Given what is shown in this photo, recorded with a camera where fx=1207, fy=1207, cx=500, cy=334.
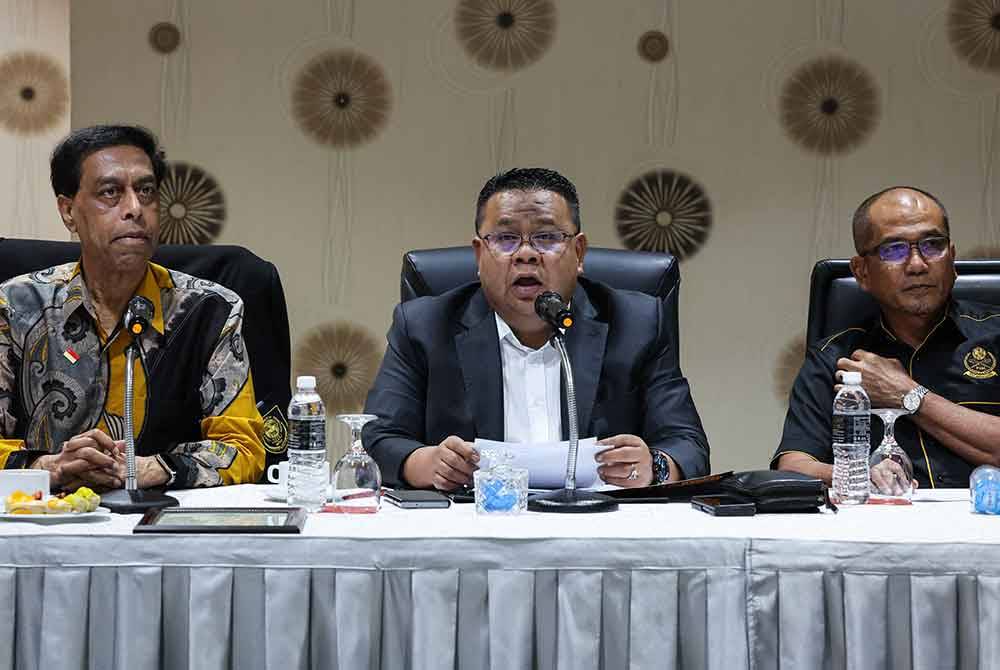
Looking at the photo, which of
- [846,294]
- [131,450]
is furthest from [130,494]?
[846,294]

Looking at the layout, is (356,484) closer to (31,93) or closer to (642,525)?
(642,525)

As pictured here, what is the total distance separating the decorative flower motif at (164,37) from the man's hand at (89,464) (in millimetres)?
1981

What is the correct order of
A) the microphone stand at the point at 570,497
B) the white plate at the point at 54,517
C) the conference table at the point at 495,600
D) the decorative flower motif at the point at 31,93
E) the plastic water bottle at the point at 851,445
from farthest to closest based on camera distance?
the decorative flower motif at the point at 31,93 → the plastic water bottle at the point at 851,445 → the microphone stand at the point at 570,497 → the white plate at the point at 54,517 → the conference table at the point at 495,600

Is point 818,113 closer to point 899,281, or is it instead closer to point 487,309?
point 899,281

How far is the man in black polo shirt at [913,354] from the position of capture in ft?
7.77

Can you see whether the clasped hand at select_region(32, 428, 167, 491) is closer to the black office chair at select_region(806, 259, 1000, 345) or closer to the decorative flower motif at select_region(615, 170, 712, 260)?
the black office chair at select_region(806, 259, 1000, 345)

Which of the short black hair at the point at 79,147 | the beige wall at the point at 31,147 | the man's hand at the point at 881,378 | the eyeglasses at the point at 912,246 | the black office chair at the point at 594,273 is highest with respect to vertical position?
the beige wall at the point at 31,147

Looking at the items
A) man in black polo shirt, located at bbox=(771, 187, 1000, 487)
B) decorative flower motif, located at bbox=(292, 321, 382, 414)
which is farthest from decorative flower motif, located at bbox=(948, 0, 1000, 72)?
decorative flower motif, located at bbox=(292, 321, 382, 414)

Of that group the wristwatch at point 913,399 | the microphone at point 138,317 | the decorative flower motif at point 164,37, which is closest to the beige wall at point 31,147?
the decorative flower motif at point 164,37

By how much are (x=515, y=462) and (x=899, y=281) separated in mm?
987

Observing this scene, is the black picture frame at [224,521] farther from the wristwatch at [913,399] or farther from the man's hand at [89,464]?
the wristwatch at [913,399]

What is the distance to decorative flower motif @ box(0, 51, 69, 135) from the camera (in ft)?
12.1

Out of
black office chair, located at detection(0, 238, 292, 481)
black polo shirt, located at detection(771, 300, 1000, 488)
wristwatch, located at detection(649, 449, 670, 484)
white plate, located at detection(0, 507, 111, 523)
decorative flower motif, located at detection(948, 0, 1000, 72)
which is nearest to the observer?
white plate, located at detection(0, 507, 111, 523)

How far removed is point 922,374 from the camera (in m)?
2.52
